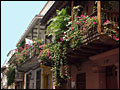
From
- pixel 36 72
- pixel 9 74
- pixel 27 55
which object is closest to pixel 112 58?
pixel 27 55

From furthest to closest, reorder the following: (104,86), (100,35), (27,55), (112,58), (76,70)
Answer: (27,55)
(76,70)
(104,86)
(112,58)
(100,35)

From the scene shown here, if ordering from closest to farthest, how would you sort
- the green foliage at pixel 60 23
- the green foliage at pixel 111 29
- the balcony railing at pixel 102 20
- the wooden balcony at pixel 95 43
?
the green foliage at pixel 111 29 < the wooden balcony at pixel 95 43 < the balcony railing at pixel 102 20 < the green foliage at pixel 60 23

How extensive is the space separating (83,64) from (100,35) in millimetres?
4120

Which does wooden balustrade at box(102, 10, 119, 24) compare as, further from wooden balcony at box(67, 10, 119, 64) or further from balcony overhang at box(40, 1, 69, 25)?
balcony overhang at box(40, 1, 69, 25)

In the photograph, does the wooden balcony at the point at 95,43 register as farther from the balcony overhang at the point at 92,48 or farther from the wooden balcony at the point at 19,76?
the wooden balcony at the point at 19,76

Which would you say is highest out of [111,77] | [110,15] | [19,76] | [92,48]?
[110,15]

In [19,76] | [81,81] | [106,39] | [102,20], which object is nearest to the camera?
[106,39]

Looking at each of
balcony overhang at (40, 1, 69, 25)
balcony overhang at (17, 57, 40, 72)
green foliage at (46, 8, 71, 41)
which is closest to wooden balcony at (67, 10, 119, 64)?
green foliage at (46, 8, 71, 41)

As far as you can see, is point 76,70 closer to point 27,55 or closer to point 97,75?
point 97,75

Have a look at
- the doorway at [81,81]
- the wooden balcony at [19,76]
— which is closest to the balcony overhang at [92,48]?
the doorway at [81,81]

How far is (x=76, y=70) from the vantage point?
1241 cm

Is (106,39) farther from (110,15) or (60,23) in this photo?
(60,23)

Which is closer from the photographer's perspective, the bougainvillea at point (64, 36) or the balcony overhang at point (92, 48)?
the balcony overhang at point (92, 48)

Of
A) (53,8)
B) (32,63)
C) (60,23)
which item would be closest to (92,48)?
(60,23)
